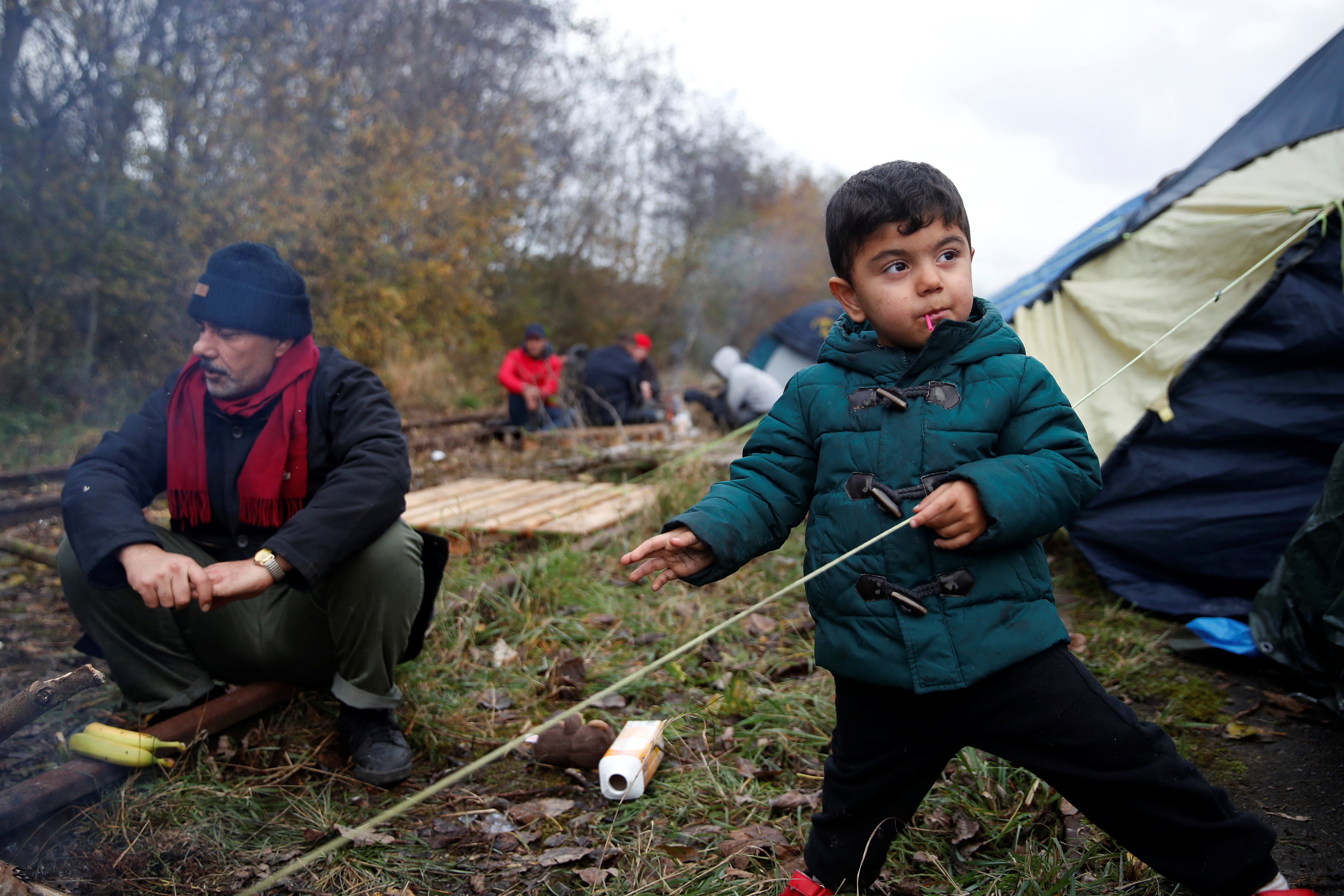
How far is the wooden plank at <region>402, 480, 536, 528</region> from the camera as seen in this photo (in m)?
4.36

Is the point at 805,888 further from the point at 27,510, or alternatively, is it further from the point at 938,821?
the point at 27,510

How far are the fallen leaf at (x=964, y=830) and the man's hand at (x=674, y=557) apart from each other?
3.26 feet

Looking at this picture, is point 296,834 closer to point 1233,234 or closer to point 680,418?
point 1233,234

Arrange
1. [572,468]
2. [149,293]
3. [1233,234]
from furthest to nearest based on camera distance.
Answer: [149,293], [572,468], [1233,234]

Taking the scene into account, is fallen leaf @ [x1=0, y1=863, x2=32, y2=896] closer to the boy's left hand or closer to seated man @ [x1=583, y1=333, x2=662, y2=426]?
the boy's left hand

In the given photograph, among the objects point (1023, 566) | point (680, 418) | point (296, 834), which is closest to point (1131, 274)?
point (1023, 566)

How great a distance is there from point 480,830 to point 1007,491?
1.59 metres

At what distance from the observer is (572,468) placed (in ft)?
20.5

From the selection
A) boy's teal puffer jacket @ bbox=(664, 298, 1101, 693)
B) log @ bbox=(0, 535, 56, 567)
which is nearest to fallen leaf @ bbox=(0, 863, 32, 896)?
boy's teal puffer jacket @ bbox=(664, 298, 1101, 693)

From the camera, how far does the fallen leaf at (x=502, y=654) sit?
120 inches

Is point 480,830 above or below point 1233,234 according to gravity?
below

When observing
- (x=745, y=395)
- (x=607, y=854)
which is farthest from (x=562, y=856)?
(x=745, y=395)

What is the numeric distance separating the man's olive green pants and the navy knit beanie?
66 centimetres

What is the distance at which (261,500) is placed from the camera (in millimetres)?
2396
